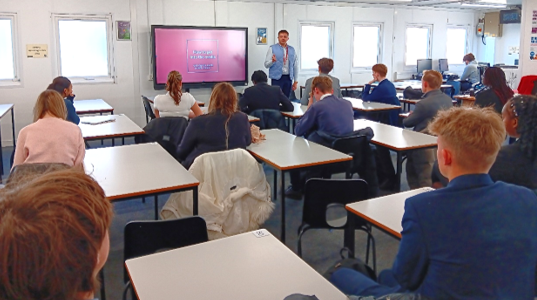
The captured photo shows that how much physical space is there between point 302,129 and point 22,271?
3719 mm

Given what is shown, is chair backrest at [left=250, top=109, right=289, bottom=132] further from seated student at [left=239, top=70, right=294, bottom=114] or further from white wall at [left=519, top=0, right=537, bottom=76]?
white wall at [left=519, top=0, right=537, bottom=76]

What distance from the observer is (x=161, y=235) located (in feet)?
7.01

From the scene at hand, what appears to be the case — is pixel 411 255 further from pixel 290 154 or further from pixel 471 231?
pixel 290 154

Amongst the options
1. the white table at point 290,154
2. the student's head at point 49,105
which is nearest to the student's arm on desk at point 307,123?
the white table at point 290,154

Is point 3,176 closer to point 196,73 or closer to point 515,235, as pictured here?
point 196,73

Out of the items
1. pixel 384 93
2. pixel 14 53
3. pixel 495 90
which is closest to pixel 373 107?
pixel 384 93

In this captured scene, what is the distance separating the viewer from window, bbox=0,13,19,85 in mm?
7109

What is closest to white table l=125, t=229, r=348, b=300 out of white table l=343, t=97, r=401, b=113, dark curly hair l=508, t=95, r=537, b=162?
dark curly hair l=508, t=95, r=537, b=162

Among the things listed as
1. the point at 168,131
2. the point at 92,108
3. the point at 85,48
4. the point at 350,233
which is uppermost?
the point at 85,48

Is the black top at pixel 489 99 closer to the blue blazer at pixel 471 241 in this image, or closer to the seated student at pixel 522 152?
the seated student at pixel 522 152

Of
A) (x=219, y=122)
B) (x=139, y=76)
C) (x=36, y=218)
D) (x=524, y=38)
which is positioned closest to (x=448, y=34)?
(x=524, y=38)

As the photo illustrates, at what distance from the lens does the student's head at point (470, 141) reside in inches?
57.6

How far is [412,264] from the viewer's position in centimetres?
143

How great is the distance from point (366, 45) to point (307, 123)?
22.7 feet
